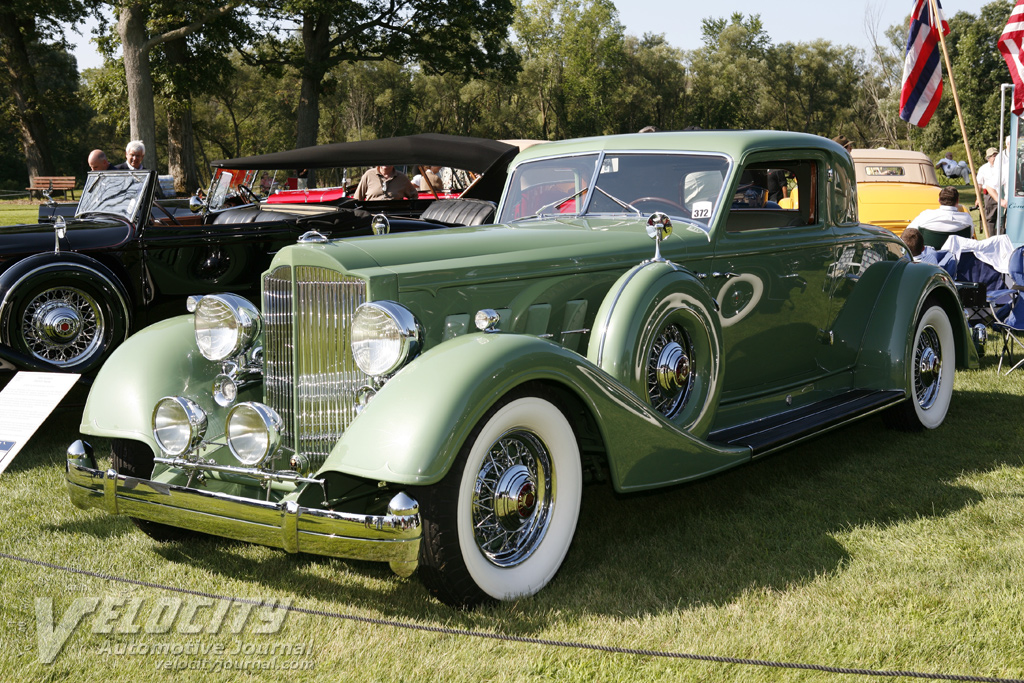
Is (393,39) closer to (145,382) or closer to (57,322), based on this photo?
(57,322)

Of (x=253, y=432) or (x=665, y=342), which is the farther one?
(x=665, y=342)

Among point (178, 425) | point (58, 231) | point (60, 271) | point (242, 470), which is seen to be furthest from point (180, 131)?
point (242, 470)

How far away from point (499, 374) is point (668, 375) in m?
1.28

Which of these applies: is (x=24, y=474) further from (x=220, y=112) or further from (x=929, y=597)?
(x=220, y=112)

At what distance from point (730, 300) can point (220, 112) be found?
56875 millimetres

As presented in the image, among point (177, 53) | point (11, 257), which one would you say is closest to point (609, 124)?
point (177, 53)

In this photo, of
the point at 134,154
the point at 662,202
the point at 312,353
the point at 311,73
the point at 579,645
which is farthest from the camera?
the point at 311,73

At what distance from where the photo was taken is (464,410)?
9.35 feet

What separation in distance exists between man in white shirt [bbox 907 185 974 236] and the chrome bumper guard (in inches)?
352

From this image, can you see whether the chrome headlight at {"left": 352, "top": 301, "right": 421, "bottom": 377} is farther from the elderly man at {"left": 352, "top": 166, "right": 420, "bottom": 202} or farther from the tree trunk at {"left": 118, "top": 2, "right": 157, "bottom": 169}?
the tree trunk at {"left": 118, "top": 2, "right": 157, "bottom": 169}

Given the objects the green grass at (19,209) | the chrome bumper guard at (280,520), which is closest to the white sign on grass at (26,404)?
the chrome bumper guard at (280,520)

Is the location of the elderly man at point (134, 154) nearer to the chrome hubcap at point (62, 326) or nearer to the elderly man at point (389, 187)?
the elderly man at point (389, 187)

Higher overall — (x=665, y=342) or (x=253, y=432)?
(x=665, y=342)

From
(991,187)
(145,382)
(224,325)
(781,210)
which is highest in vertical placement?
(991,187)
